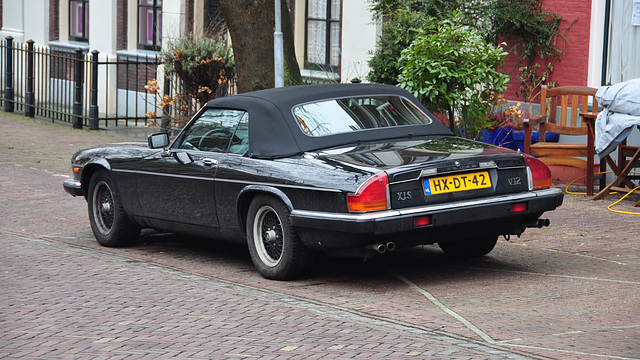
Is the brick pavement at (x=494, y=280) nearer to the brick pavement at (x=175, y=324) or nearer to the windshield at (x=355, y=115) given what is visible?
the brick pavement at (x=175, y=324)

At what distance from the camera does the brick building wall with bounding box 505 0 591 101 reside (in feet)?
45.8

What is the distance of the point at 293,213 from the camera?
699 cm

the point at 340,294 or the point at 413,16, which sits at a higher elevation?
the point at 413,16

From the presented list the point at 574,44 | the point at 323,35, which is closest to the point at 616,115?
the point at 574,44

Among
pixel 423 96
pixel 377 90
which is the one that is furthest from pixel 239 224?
pixel 423 96

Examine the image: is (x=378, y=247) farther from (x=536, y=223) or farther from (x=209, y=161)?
(x=209, y=161)

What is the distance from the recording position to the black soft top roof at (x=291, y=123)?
7398 mm

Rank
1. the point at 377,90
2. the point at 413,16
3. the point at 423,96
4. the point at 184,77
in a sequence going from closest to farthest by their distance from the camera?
1. the point at 377,90
2. the point at 423,96
3. the point at 413,16
4. the point at 184,77

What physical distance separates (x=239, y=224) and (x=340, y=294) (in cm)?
106

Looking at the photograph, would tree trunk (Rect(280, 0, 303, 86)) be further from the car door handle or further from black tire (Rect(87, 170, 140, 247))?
the car door handle

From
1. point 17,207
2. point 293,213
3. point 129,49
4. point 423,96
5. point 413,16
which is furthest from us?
point 129,49

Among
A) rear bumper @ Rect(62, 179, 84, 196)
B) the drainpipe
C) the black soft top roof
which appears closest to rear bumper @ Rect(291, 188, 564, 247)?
the black soft top roof

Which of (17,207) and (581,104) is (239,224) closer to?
(17,207)

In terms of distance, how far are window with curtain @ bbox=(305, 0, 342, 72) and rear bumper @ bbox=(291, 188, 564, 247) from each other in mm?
12307
